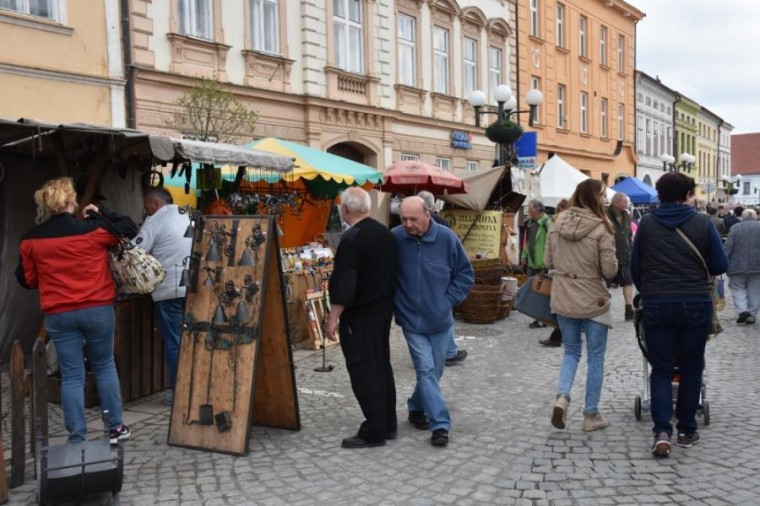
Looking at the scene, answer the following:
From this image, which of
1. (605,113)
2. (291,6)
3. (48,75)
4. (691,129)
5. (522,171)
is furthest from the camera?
(691,129)

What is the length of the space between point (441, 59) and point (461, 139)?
2374 mm

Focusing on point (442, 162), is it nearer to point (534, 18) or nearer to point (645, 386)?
point (534, 18)

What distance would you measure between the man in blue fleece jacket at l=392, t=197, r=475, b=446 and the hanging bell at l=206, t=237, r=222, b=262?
1.24 metres

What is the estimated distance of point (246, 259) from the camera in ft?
16.0

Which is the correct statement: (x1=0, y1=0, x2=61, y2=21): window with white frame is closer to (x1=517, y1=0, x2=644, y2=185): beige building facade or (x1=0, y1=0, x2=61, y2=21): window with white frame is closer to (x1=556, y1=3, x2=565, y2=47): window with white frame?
(x1=517, y1=0, x2=644, y2=185): beige building facade

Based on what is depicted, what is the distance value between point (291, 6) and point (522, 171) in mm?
6315

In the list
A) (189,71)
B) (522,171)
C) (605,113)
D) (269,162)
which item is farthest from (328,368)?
(605,113)

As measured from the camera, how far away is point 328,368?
723 cm

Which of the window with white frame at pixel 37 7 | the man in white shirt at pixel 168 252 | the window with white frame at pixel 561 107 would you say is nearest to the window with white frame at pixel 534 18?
the window with white frame at pixel 561 107

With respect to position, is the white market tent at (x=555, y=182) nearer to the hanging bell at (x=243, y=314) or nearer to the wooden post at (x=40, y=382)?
the hanging bell at (x=243, y=314)

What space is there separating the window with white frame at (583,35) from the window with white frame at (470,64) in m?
10.3

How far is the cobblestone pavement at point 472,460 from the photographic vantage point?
159 inches

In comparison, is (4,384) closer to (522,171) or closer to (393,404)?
(393,404)

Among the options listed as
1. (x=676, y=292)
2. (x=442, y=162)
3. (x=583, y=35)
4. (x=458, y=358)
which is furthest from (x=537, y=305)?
(x=583, y=35)
